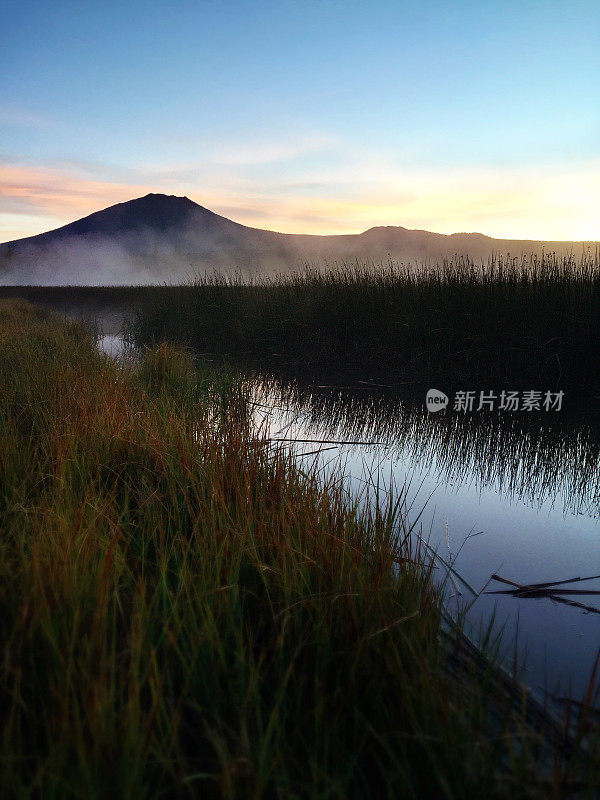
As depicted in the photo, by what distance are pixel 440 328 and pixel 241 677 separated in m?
6.33

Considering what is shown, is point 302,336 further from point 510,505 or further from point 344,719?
point 344,719

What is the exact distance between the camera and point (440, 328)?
710cm

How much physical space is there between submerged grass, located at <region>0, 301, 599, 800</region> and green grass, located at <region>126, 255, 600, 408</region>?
16.0 feet

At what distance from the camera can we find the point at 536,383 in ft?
20.9

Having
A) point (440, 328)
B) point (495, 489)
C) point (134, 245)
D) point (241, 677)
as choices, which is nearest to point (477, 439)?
point (495, 489)

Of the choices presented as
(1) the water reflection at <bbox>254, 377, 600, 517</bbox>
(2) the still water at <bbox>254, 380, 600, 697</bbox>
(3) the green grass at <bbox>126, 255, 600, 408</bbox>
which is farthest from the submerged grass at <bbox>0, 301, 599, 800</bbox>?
(3) the green grass at <bbox>126, 255, 600, 408</bbox>

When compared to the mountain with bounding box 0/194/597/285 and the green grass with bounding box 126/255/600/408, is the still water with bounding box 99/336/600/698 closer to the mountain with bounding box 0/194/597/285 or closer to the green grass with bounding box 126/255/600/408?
the green grass with bounding box 126/255/600/408

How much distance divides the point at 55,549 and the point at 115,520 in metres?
0.53

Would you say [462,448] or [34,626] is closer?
[34,626]

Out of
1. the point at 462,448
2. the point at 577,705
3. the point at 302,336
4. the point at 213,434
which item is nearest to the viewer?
the point at 577,705

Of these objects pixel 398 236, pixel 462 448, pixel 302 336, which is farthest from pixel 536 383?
pixel 398 236

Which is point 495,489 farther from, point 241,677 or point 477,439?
point 241,677

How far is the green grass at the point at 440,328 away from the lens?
6.36 metres

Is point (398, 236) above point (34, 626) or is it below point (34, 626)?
above
